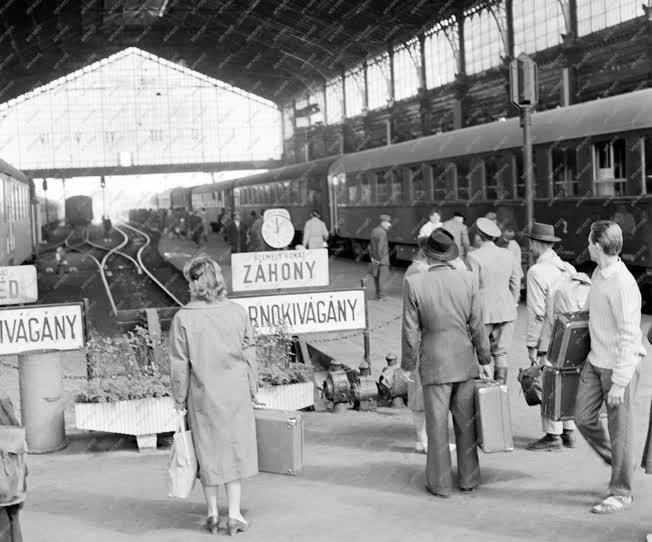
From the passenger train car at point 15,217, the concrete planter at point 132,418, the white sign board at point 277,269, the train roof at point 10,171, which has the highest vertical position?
the train roof at point 10,171

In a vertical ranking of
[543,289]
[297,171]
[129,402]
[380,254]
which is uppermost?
[297,171]

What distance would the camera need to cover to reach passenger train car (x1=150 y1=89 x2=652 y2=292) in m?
15.9

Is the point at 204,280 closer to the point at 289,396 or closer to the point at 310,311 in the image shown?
the point at 289,396

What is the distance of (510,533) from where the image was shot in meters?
5.78

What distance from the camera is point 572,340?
6.34m

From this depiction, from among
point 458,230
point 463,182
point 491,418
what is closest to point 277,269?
point 491,418

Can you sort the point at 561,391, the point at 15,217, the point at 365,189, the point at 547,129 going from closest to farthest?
the point at 561,391, the point at 547,129, the point at 15,217, the point at 365,189

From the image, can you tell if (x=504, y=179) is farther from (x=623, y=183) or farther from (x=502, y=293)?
(x=502, y=293)

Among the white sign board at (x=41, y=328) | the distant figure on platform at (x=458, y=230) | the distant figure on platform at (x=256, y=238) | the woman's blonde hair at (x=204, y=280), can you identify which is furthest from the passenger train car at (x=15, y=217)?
the woman's blonde hair at (x=204, y=280)

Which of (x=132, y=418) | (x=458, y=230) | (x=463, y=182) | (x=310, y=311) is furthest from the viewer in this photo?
(x=463, y=182)

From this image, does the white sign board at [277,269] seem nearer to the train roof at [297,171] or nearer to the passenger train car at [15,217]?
the passenger train car at [15,217]

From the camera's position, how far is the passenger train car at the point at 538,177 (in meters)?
15.9

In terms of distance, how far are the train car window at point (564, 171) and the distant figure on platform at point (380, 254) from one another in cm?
345

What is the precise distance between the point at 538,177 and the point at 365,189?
12.3m
